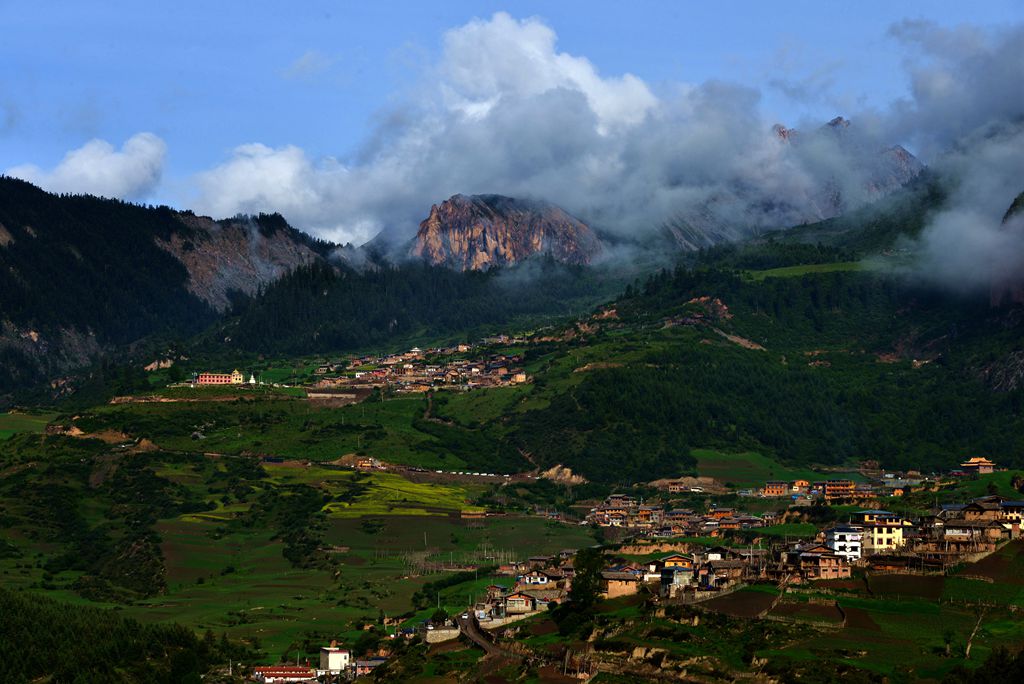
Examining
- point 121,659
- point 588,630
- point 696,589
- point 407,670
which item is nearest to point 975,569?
point 696,589

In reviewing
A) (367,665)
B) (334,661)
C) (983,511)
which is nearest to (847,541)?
(983,511)

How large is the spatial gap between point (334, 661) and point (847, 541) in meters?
35.2

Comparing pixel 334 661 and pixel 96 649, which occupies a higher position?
pixel 96 649

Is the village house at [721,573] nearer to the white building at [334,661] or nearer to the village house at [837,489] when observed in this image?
the white building at [334,661]

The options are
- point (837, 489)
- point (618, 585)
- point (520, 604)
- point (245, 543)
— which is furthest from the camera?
point (837, 489)

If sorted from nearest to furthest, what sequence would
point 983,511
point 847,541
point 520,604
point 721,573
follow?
point 721,573
point 847,541
point 983,511
point 520,604

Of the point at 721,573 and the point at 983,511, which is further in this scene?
the point at 983,511

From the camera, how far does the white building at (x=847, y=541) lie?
114725 millimetres

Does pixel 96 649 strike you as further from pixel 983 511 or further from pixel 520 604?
pixel 983 511

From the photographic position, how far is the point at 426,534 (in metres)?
172

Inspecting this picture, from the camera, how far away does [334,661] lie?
391 feet

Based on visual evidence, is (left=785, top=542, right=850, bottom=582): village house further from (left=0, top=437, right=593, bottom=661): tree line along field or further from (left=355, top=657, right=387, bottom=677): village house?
(left=0, top=437, right=593, bottom=661): tree line along field

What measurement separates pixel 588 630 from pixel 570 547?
5540 centimetres

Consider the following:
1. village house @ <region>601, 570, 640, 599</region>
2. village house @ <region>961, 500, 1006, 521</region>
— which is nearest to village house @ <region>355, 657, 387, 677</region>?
village house @ <region>601, 570, 640, 599</region>
